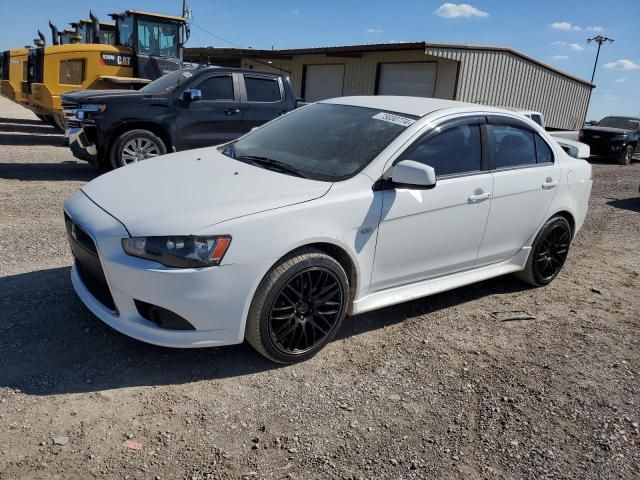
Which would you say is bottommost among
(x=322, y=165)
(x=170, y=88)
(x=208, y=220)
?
(x=208, y=220)

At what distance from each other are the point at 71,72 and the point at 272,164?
1056 centimetres

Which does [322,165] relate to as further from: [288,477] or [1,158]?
[1,158]

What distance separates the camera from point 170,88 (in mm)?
8742

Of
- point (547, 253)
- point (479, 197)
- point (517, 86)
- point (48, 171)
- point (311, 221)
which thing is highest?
point (517, 86)

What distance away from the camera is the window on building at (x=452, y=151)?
3.73 meters

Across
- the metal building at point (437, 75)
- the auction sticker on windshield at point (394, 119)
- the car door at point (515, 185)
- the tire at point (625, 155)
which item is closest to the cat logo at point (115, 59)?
the metal building at point (437, 75)

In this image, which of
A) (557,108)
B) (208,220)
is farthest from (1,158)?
(557,108)

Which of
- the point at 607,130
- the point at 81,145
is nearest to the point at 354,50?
the point at 607,130

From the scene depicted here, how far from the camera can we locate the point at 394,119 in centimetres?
387

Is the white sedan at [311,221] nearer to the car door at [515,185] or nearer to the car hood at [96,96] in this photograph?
the car door at [515,185]

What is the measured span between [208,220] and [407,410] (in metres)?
1.55

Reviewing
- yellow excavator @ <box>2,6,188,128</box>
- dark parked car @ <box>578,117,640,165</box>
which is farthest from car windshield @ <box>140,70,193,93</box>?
dark parked car @ <box>578,117,640,165</box>

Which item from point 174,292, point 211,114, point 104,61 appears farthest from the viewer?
point 104,61

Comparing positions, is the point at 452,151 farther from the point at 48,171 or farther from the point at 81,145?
the point at 48,171
